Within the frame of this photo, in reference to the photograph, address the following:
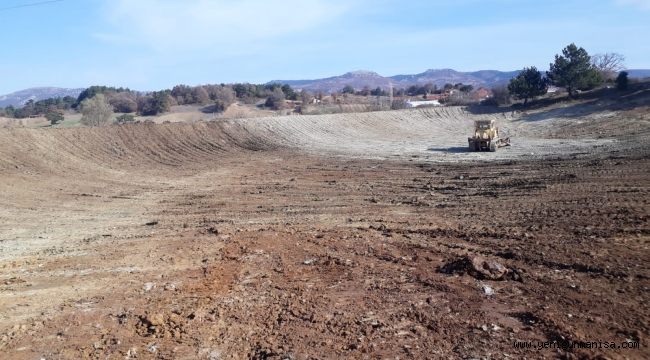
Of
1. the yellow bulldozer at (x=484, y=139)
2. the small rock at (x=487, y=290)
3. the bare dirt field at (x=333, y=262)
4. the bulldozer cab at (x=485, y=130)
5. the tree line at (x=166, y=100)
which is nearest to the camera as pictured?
the bare dirt field at (x=333, y=262)

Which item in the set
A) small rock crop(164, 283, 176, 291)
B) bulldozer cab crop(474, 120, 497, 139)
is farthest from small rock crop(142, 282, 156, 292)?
bulldozer cab crop(474, 120, 497, 139)

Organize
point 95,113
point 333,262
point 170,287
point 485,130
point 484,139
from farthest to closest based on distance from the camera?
point 95,113
point 485,130
point 484,139
point 333,262
point 170,287

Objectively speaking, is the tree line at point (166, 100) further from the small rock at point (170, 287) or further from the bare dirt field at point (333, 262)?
the small rock at point (170, 287)

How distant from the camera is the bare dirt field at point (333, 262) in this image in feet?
20.6

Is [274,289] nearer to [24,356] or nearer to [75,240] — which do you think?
[24,356]

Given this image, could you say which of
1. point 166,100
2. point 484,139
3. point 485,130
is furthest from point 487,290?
point 166,100

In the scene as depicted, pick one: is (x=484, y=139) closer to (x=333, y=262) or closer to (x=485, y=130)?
(x=485, y=130)

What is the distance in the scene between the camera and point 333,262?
906 centimetres

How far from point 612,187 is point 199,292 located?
11.5 metres

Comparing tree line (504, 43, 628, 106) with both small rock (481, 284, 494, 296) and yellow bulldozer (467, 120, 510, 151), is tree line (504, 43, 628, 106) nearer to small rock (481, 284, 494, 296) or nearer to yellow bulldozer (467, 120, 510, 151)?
yellow bulldozer (467, 120, 510, 151)

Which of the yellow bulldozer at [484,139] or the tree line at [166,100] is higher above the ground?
the tree line at [166,100]

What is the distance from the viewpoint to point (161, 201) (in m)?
17.1

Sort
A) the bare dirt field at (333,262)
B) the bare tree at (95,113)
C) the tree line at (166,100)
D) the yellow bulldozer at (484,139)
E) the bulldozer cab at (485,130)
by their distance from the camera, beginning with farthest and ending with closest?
the tree line at (166,100)
the bare tree at (95,113)
the bulldozer cab at (485,130)
the yellow bulldozer at (484,139)
the bare dirt field at (333,262)

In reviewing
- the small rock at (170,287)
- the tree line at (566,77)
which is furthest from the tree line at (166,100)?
the small rock at (170,287)
